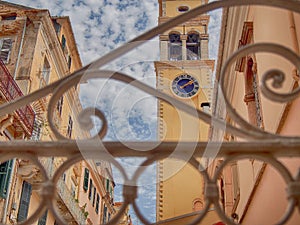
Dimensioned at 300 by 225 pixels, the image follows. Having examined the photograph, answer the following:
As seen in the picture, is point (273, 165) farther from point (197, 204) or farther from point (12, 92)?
point (197, 204)

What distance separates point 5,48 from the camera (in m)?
17.4

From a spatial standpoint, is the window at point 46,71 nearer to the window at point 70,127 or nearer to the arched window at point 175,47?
the window at point 70,127

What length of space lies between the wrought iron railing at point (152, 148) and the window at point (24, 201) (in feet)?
46.2

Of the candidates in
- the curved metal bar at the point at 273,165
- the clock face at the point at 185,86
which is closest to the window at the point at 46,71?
the clock face at the point at 185,86

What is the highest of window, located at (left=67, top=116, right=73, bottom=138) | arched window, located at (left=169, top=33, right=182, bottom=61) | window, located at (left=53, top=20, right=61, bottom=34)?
arched window, located at (left=169, top=33, right=182, bottom=61)

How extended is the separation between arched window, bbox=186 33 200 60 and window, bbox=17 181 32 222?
20695 millimetres

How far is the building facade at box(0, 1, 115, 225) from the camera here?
14578 mm

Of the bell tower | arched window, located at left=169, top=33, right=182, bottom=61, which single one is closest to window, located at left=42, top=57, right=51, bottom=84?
the bell tower

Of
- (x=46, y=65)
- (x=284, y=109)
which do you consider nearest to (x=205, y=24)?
(x=46, y=65)

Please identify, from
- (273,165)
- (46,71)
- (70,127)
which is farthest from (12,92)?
(273,165)

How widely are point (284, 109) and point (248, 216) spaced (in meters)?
4.21

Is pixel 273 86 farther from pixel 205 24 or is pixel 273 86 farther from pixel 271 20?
pixel 205 24

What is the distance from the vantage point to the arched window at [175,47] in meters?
34.8

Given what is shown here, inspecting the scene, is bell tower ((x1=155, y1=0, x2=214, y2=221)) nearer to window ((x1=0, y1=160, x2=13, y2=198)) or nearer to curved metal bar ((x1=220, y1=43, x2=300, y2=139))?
window ((x1=0, y1=160, x2=13, y2=198))
